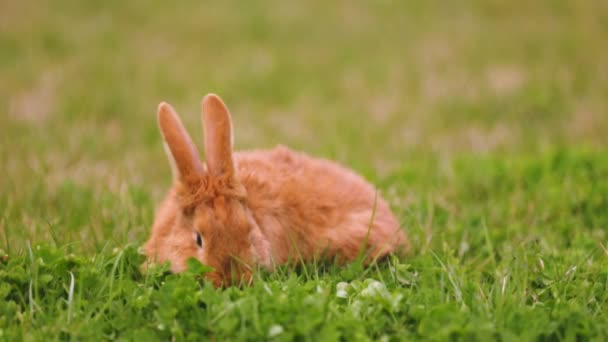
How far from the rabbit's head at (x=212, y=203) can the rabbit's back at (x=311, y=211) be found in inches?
7.1

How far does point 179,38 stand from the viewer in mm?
8914

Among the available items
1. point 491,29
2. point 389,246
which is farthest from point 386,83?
point 389,246

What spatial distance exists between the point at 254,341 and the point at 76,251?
1341 mm

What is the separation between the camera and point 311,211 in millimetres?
3410

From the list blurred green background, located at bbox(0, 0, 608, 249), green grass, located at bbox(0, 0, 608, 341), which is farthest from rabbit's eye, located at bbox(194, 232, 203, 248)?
blurred green background, located at bbox(0, 0, 608, 249)

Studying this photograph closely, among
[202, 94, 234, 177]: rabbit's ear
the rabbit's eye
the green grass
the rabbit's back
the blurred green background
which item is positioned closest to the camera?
the green grass

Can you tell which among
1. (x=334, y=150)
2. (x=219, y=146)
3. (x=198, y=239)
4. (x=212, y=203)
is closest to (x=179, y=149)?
(x=219, y=146)

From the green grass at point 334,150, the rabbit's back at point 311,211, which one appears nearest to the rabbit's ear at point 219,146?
the rabbit's back at point 311,211

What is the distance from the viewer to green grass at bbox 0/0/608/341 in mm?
2543

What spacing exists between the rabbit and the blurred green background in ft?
1.78

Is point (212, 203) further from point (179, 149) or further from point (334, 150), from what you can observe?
point (334, 150)

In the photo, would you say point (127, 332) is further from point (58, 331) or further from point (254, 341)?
point (254, 341)

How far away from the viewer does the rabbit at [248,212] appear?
9.46 ft

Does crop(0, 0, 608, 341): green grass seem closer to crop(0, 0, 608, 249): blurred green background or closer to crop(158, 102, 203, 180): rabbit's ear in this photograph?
crop(0, 0, 608, 249): blurred green background
